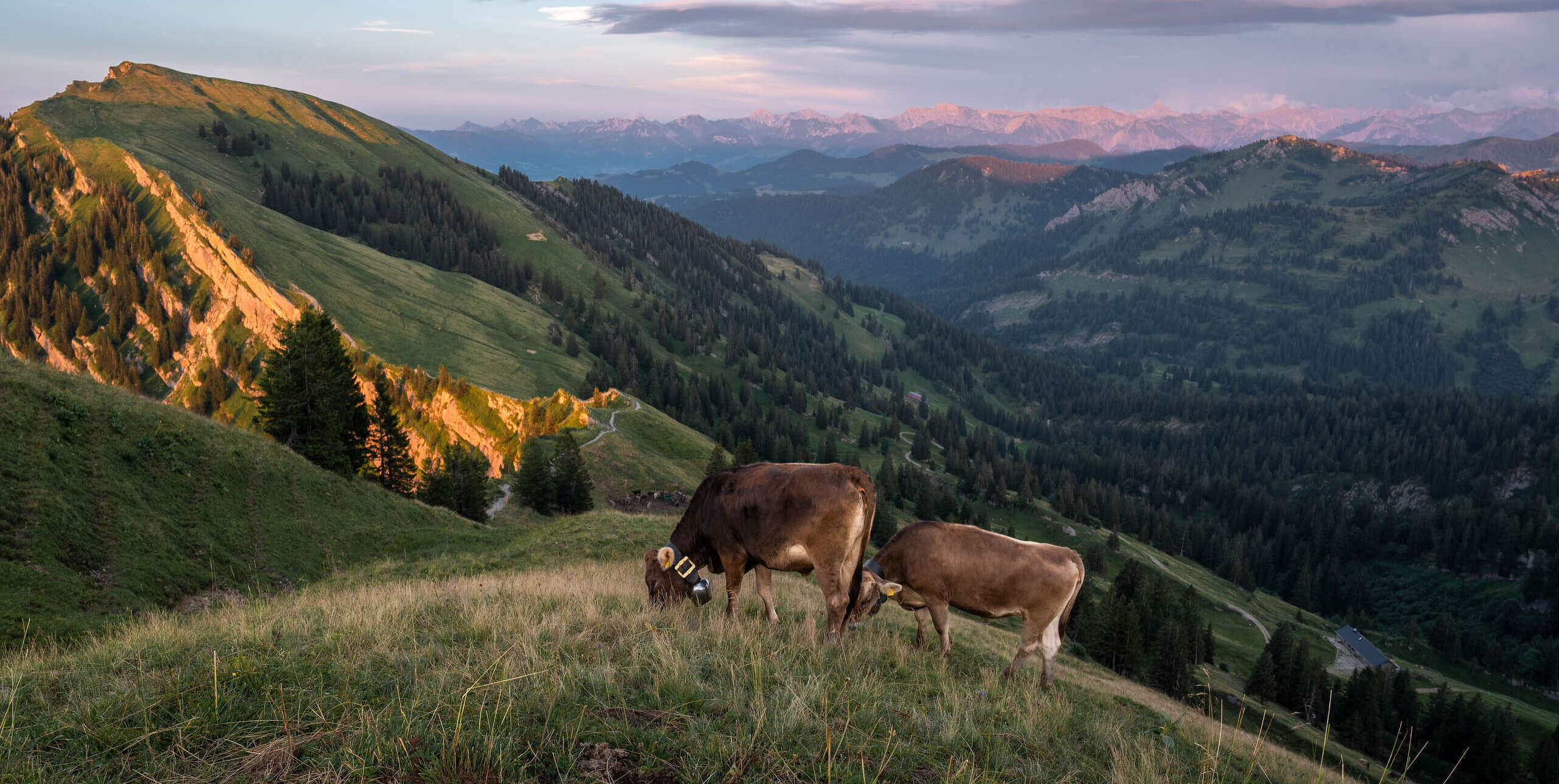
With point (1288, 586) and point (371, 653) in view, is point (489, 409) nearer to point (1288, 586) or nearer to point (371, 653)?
point (371, 653)

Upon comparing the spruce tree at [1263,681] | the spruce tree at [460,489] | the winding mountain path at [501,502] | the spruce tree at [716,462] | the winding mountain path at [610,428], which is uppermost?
the spruce tree at [460,489]

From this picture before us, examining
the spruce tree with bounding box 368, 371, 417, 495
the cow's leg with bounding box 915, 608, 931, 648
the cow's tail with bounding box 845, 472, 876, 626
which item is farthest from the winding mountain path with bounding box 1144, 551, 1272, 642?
the cow's tail with bounding box 845, 472, 876, 626

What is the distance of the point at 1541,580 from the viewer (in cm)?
16900

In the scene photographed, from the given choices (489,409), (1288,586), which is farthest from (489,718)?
(1288,586)

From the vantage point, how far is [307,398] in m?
48.9

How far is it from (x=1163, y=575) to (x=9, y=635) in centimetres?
15421

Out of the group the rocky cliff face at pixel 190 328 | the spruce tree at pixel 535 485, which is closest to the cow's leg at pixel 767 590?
the spruce tree at pixel 535 485

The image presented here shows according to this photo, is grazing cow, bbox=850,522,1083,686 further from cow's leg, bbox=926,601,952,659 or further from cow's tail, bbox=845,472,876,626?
cow's tail, bbox=845,472,876,626

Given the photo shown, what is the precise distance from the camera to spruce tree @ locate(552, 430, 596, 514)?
204ft

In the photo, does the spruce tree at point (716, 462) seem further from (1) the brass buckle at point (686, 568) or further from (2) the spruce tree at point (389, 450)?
(1) the brass buckle at point (686, 568)

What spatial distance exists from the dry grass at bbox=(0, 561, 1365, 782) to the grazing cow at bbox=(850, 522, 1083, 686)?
1.95 m

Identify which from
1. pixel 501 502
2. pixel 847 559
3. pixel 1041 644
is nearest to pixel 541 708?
pixel 847 559

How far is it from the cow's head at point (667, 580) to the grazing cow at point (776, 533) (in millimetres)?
16

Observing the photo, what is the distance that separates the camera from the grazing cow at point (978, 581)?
13.8 meters
